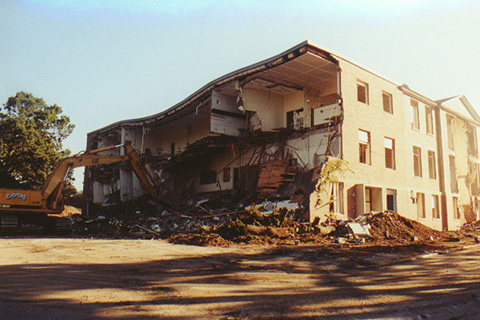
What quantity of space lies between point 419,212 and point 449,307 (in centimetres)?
1946

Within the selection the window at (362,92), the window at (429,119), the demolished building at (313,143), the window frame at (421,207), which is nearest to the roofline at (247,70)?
the demolished building at (313,143)

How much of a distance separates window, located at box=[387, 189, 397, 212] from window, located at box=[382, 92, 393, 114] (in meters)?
4.72

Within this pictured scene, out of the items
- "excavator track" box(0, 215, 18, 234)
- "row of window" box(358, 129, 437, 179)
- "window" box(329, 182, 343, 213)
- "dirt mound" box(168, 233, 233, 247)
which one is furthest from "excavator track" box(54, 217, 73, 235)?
"row of window" box(358, 129, 437, 179)

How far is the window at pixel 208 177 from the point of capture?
26109 millimetres

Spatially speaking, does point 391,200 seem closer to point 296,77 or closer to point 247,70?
point 296,77

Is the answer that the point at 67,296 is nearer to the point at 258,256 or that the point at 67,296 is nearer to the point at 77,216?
the point at 258,256

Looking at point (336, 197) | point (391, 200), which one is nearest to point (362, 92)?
point (391, 200)

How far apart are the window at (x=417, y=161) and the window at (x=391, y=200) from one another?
361 centimetres

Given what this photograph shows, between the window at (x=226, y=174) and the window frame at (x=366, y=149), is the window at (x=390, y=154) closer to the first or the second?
the window frame at (x=366, y=149)

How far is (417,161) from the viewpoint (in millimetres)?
24219

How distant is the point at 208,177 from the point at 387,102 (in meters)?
12.3

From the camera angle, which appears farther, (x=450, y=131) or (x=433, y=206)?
(x=450, y=131)

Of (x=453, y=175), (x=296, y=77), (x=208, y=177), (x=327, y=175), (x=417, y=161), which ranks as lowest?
(x=327, y=175)

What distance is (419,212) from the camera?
23438 mm
